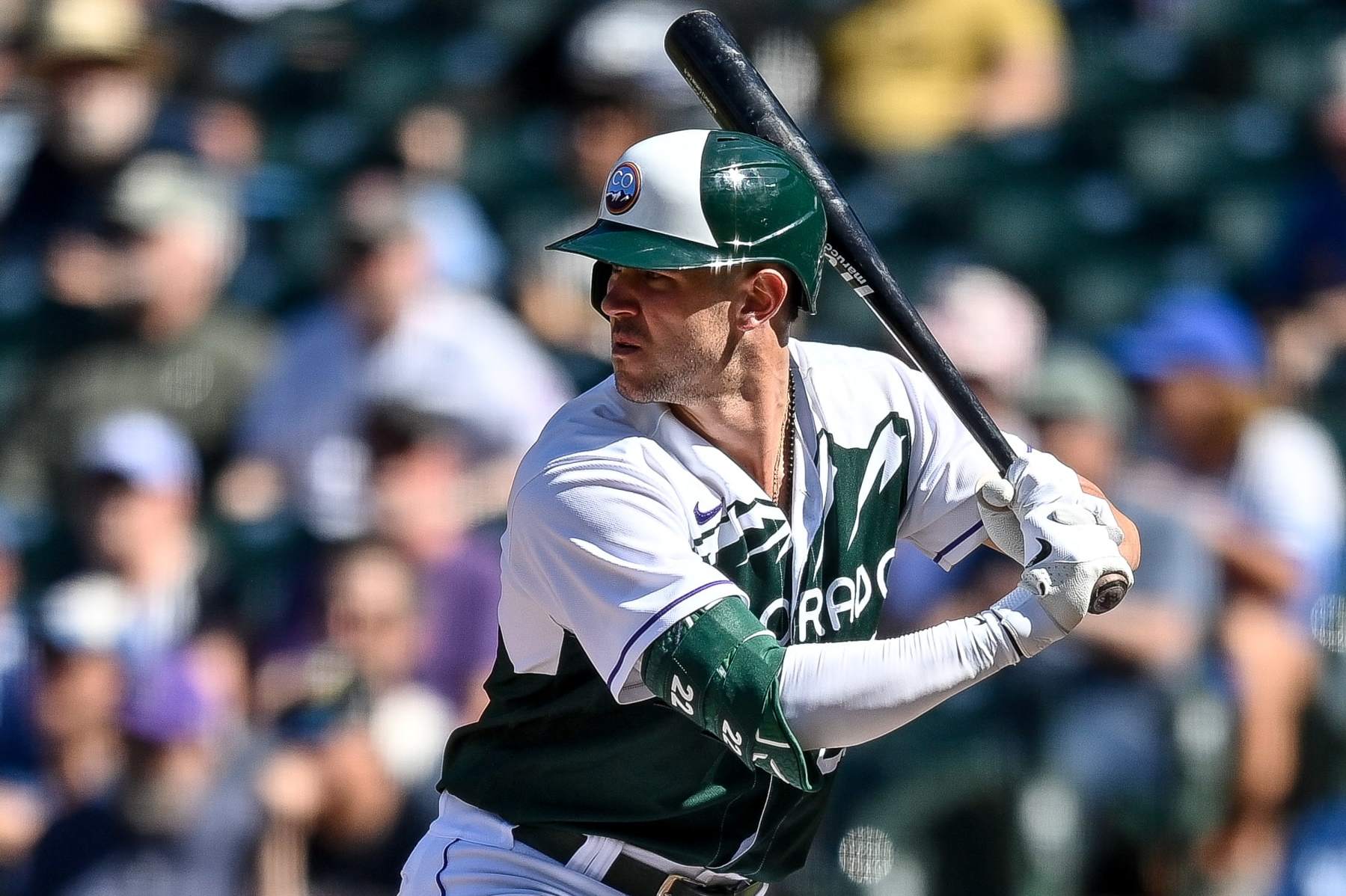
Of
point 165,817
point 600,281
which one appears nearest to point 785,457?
point 600,281

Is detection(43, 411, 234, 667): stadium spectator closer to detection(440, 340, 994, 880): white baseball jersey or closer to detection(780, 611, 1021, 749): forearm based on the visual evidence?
detection(440, 340, 994, 880): white baseball jersey

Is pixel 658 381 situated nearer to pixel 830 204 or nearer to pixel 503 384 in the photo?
pixel 830 204

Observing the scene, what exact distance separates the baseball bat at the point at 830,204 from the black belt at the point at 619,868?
71 cm

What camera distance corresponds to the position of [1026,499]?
236 cm

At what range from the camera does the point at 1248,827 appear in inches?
166

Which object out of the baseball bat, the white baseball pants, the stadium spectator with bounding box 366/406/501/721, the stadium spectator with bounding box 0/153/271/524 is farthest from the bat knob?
the stadium spectator with bounding box 0/153/271/524

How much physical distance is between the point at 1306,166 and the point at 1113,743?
187 cm

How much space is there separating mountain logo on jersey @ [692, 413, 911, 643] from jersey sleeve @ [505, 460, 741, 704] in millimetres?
89

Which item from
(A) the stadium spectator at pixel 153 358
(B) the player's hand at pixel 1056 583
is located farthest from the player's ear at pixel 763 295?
(A) the stadium spectator at pixel 153 358

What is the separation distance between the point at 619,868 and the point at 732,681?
47cm

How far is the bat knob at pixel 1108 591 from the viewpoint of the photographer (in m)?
2.19

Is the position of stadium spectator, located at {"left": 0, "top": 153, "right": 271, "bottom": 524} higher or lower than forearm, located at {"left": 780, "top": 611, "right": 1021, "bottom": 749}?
lower

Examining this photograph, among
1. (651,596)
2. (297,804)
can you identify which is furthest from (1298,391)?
(651,596)

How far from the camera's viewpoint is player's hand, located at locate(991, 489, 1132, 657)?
7.09ft
